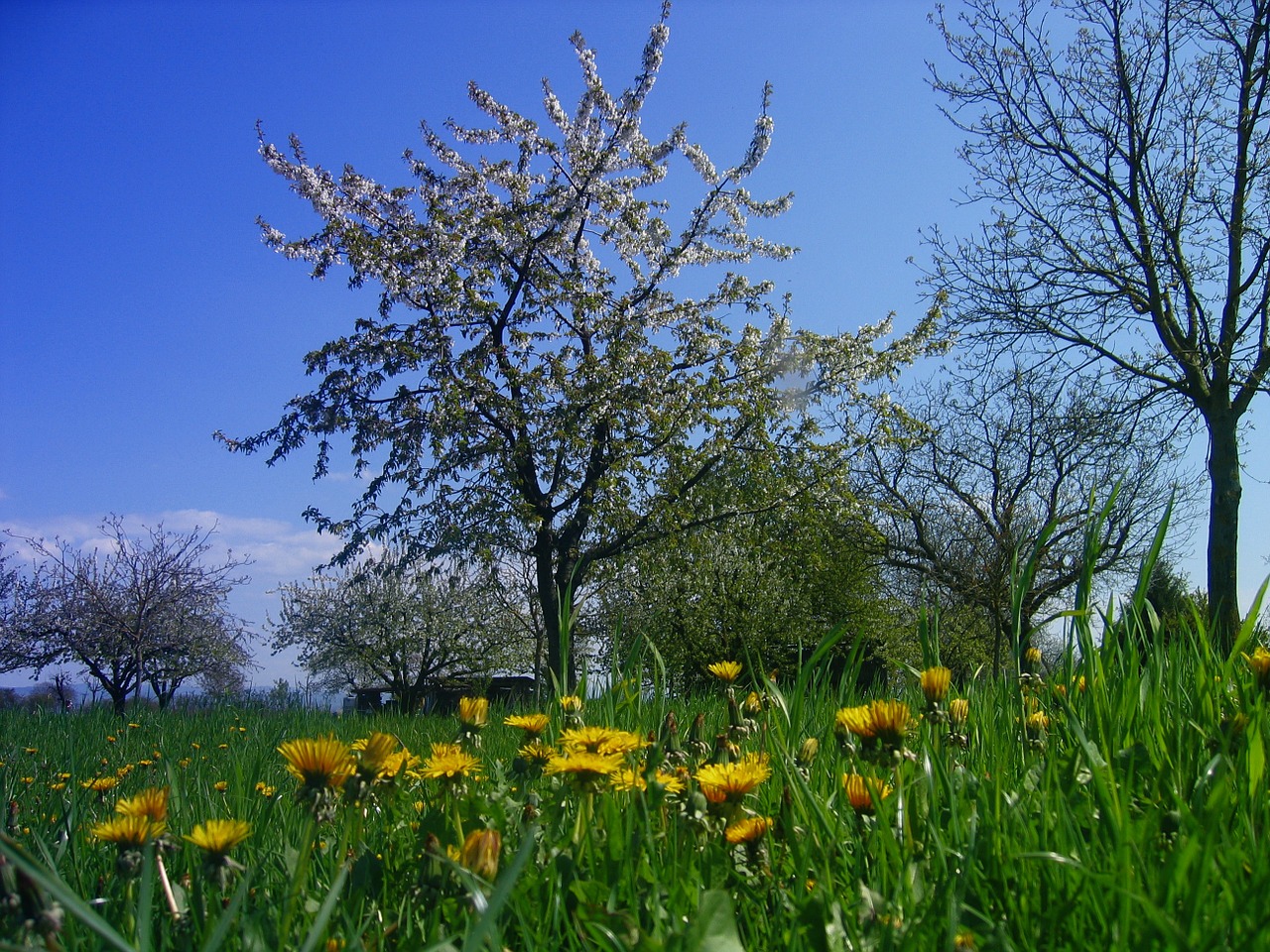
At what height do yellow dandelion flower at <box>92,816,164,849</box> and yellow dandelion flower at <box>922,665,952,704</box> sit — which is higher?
yellow dandelion flower at <box>922,665,952,704</box>

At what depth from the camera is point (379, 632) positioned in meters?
29.9

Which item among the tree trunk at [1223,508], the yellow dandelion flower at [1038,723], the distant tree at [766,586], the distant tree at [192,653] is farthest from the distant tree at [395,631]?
the yellow dandelion flower at [1038,723]

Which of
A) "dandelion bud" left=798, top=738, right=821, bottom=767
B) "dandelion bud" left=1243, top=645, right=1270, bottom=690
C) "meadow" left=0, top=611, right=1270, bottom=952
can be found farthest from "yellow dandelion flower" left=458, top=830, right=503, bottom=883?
"dandelion bud" left=1243, top=645, right=1270, bottom=690

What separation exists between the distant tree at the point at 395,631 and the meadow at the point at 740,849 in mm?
28199

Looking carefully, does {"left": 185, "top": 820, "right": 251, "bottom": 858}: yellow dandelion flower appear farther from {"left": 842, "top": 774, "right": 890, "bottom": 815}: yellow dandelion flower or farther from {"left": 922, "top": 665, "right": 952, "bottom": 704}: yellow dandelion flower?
{"left": 922, "top": 665, "right": 952, "bottom": 704}: yellow dandelion flower

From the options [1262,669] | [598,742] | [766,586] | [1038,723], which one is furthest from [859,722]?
[766,586]

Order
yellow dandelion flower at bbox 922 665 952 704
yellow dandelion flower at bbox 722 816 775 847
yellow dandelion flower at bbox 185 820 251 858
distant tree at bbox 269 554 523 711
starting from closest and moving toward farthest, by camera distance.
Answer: yellow dandelion flower at bbox 185 820 251 858 < yellow dandelion flower at bbox 722 816 775 847 < yellow dandelion flower at bbox 922 665 952 704 < distant tree at bbox 269 554 523 711

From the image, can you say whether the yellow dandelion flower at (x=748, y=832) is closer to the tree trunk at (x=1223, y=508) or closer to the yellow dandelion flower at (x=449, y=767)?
the yellow dandelion flower at (x=449, y=767)

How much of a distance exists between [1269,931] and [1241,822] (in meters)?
0.45

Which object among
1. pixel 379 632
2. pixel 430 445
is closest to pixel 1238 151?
pixel 430 445

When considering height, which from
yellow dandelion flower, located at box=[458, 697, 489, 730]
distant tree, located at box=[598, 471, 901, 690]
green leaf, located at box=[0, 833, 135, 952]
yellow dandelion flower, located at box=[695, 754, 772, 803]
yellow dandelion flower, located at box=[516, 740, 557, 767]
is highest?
distant tree, located at box=[598, 471, 901, 690]

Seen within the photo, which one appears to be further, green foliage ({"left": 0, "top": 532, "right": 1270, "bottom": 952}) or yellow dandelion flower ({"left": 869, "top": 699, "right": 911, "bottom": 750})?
yellow dandelion flower ({"left": 869, "top": 699, "right": 911, "bottom": 750})

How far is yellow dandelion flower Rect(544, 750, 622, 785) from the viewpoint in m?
0.99

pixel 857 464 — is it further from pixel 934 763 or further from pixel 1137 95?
pixel 934 763
